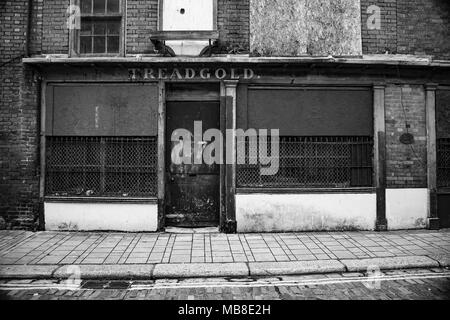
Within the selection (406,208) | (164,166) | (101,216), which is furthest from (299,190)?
(101,216)

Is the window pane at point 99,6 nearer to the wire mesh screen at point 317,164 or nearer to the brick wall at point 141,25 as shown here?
the brick wall at point 141,25

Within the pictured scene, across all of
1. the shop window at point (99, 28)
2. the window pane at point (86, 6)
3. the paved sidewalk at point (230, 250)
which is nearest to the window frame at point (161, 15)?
the shop window at point (99, 28)

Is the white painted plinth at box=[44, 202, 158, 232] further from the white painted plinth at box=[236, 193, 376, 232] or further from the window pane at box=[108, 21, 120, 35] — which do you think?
the window pane at box=[108, 21, 120, 35]

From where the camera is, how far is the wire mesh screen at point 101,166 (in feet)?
23.1

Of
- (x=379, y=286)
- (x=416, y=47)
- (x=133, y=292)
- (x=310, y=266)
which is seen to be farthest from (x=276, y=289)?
(x=416, y=47)

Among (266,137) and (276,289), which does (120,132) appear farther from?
(276,289)

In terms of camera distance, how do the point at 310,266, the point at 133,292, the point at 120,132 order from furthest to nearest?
the point at 120,132
the point at 310,266
the point at 133,292

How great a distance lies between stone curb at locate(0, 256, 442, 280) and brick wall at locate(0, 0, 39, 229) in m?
2.66

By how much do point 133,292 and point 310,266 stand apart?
271 cm

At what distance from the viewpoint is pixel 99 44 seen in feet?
24.1

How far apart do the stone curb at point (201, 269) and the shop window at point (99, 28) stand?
5058mm

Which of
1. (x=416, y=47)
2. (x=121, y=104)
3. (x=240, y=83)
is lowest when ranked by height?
(x=121, y=104)

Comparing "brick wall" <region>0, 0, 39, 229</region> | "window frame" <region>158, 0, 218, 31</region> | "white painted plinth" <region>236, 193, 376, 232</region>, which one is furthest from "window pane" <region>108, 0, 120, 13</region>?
"white painted plinth" <region>236, 193, 376, 232</region>

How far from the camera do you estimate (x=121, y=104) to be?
7.05 m
